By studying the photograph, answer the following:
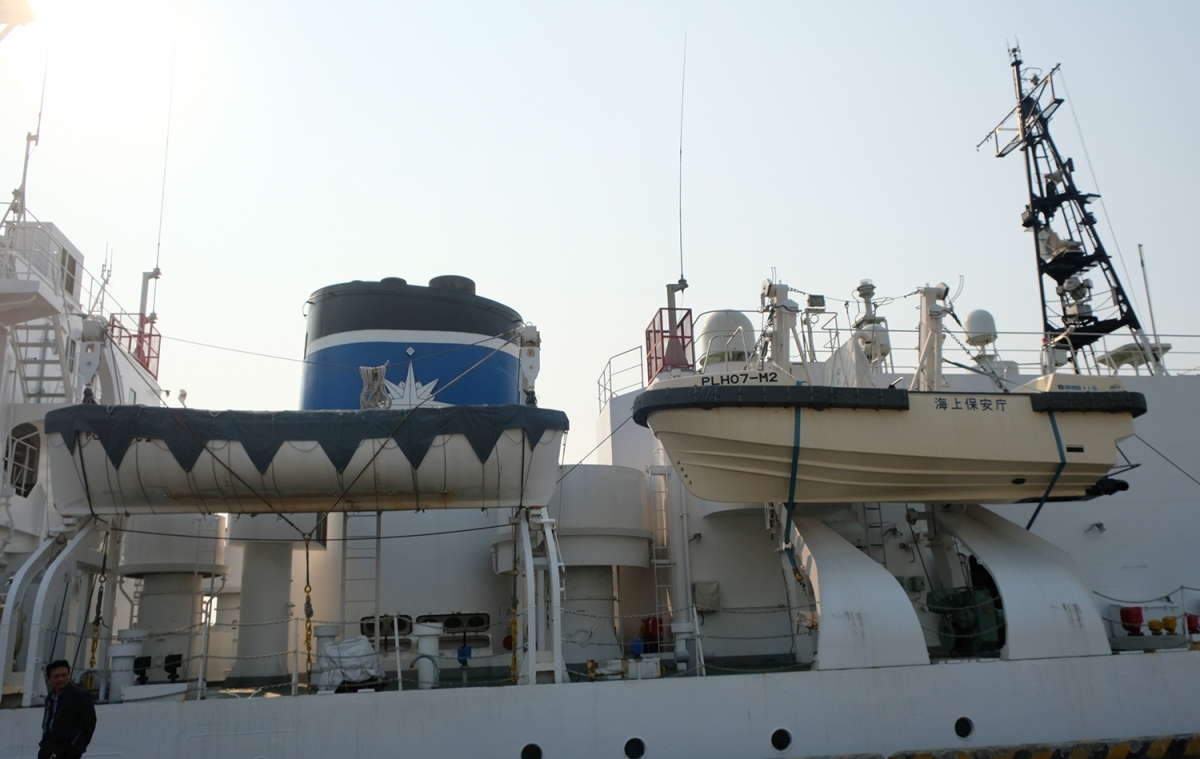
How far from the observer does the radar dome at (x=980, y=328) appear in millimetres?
16875

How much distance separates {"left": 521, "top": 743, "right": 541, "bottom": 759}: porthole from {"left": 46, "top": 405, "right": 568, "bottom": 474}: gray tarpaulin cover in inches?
124

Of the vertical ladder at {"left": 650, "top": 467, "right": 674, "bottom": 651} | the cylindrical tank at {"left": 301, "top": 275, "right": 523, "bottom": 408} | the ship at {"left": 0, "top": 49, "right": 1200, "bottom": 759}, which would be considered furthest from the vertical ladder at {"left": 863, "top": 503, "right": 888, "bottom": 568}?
the cylindrical tank at {"left": 301, "top": 275, "right": 523, "bottom": 408}

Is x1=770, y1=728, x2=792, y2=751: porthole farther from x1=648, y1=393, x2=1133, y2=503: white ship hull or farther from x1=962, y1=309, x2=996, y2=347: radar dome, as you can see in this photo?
x1=962, y1=309, x2=996, y2=347: radar dome

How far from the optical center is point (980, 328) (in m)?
16.9

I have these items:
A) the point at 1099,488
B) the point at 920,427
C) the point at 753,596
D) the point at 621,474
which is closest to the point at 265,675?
the point at 621,474

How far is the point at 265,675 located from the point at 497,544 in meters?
3.64

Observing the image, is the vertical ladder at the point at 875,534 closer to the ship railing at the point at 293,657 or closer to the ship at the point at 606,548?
the ship at the point at 606,548

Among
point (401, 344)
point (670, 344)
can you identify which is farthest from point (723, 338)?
point (401, 344)

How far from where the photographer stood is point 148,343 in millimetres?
22422

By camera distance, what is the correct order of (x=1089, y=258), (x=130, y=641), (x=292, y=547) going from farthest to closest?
(x=1089, y=258) < (x=292, y=547) < (x=130, y=641)

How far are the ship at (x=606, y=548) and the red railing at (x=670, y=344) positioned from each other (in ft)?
0.27

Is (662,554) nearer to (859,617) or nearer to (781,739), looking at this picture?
(859,617)

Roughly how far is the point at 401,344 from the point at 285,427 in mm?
4247

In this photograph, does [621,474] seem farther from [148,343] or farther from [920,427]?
[148,343]
